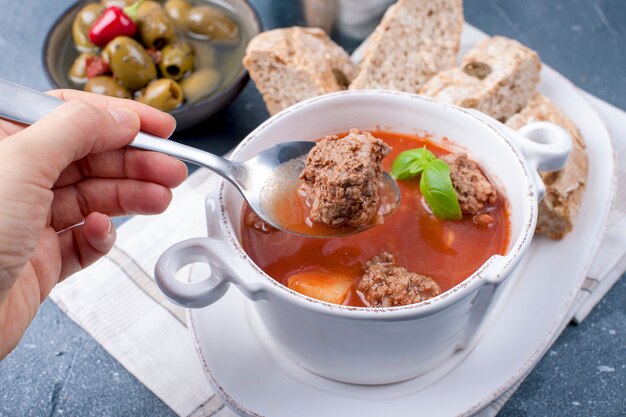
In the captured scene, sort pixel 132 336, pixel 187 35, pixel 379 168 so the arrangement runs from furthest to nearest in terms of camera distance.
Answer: pixel 187 35, pixel 132 336, pixel 379 168

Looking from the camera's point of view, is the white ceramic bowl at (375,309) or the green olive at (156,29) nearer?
the white ceramic bowl at (375,309)

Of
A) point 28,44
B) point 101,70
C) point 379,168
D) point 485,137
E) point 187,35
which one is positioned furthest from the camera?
point 28,44

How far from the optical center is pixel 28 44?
4281 millimetres

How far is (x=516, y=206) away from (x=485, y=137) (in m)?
0.29

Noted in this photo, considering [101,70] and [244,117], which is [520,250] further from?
[101,70]

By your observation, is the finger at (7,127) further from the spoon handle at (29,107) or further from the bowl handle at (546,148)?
the bowl handle at (546,148)

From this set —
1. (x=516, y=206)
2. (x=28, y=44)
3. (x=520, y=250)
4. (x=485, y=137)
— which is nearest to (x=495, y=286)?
(x=520, y=250)

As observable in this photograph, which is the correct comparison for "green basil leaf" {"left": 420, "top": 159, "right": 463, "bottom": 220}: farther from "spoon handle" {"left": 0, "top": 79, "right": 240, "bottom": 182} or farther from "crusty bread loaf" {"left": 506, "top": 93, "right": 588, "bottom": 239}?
"spoon handle" {"left": 0, "top": 79, "right": 240, "bottom": 182}

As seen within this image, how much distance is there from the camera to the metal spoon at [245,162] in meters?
2.16

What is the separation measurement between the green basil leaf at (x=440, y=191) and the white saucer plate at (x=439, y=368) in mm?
466

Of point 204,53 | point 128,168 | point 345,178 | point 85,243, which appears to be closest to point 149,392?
point 85,243

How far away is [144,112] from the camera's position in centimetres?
243

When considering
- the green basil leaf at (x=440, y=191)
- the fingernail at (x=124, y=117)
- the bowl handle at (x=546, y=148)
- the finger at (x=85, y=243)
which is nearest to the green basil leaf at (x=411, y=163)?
the green basil leaf at (x=440, y=191)

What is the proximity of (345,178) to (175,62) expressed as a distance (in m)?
1.88
